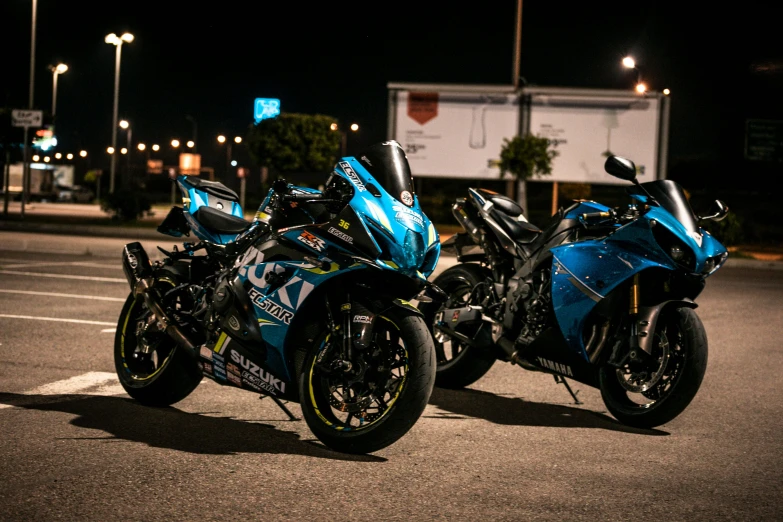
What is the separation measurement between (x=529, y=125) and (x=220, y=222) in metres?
33.5

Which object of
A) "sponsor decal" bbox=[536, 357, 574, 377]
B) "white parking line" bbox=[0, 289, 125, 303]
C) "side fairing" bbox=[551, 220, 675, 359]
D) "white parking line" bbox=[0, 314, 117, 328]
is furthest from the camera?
"white parking line" bbox=[0, 289, 125, 303]

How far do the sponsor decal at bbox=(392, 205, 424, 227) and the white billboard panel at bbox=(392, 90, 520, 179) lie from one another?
112 ft

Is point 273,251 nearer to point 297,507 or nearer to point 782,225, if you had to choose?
point 297,507

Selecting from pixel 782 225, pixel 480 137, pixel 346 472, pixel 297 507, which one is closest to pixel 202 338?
pixel 346 472

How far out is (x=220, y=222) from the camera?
253 inches

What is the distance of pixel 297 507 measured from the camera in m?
4.44

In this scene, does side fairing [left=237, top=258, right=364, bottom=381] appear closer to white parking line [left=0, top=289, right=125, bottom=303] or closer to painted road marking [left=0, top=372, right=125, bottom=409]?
painted road marking [left=0, top=372, right=125, bottom=409]

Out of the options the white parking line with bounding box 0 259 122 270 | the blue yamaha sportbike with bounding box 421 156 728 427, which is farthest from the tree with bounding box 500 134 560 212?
the blue yamaha sportbike with bounding box 421 156 728 427

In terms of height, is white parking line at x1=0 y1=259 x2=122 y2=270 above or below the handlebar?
below

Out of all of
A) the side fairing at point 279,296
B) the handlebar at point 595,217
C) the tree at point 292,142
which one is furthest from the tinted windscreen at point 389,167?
the tree at point 292,142

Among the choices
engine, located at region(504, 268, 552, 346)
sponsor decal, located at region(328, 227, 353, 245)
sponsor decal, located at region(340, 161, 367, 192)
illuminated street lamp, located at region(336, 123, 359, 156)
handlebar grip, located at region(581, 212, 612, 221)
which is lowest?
engine, located at region(504, 268, 552, 346)

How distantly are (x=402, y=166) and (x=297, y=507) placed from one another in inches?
78.8

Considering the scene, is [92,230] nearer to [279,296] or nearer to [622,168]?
[279,296]

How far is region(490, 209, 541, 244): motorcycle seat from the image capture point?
732 cm
